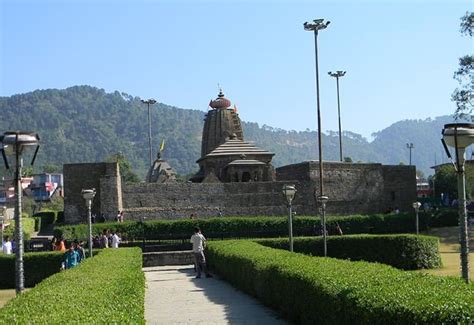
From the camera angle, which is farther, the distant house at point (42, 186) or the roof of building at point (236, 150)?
the distant house at point (42, 186)

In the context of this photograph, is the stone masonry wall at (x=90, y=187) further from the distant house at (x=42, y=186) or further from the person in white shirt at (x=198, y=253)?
the distant house at (x=42, y=186)

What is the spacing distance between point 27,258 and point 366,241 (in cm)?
1210

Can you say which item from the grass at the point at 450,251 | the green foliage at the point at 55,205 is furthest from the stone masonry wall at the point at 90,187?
the green foliage at the point at 55,205

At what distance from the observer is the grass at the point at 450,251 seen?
22.3 metres

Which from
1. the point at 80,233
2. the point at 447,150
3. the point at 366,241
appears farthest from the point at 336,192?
the point at 447,150

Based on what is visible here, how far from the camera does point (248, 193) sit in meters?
47.9

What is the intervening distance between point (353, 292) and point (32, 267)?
17.7 m

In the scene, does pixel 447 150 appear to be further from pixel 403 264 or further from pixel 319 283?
pixel 403 264

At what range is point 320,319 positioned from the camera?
9961mm

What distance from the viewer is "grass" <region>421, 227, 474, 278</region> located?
22.3 meters

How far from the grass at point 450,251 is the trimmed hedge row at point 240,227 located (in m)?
2.18

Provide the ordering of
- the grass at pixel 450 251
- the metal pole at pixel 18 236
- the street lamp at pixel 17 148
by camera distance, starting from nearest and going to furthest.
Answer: the metal pole at pixel 18 236 → the street lamp at pixel 17 148 → the grass at pixel 450 251

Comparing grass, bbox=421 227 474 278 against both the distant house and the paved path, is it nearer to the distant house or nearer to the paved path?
the paved path

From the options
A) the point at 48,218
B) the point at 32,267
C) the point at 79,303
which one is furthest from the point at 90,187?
the point at 79,303
